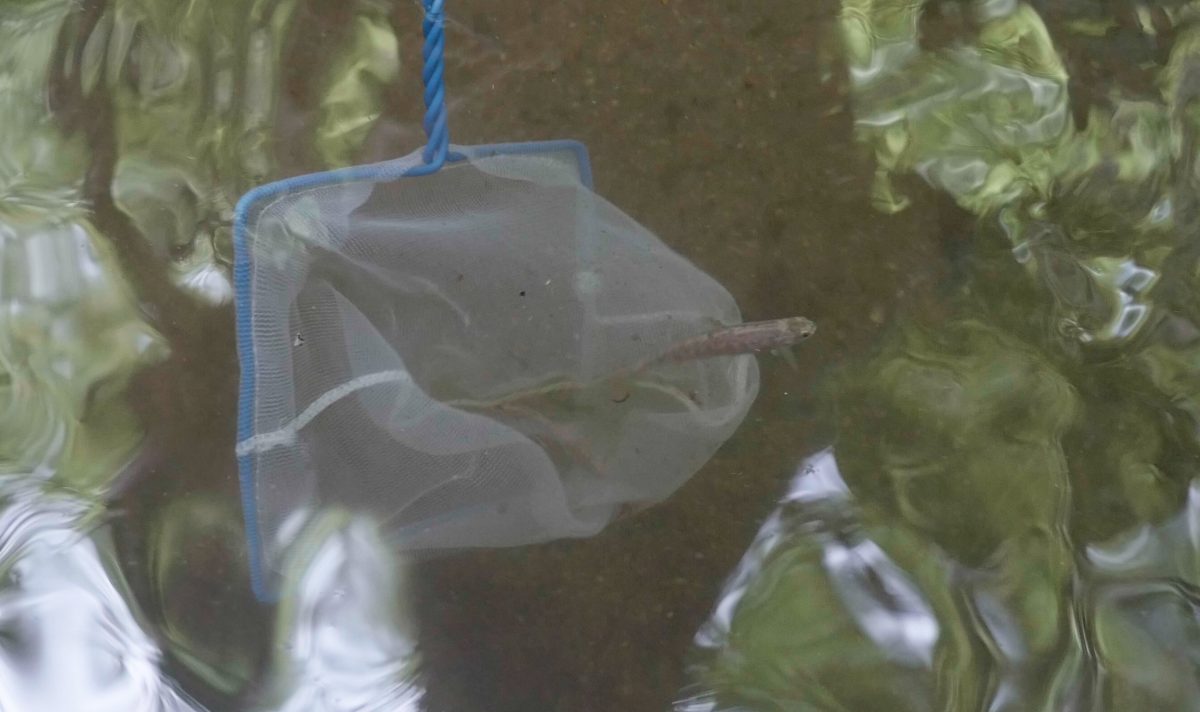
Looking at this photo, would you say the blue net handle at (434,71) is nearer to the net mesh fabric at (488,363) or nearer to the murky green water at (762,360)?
the net mesh fabric at (488,363)

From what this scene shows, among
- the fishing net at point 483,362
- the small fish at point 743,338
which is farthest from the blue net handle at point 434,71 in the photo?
the small fish at point 743,338

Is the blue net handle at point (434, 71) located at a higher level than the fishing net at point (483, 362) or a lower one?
higher

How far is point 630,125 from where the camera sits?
1.69 metres

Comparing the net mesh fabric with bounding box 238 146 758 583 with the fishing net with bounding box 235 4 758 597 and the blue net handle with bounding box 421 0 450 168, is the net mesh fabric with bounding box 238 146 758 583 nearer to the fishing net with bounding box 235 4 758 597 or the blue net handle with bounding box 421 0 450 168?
the fishing net with bounding box 235 4 758 597

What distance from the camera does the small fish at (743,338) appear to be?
55.3 inches

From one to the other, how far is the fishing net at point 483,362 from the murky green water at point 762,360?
118 millimetres

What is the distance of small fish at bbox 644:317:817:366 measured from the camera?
4.61 ft

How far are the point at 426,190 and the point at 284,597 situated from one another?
31.6 inches

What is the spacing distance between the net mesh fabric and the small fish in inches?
2.5

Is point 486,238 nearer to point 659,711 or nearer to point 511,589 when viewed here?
point 511,589

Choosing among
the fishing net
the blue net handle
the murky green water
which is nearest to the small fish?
the fishing net

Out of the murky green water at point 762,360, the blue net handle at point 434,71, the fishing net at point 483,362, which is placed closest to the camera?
the blue net handle at point 434,71

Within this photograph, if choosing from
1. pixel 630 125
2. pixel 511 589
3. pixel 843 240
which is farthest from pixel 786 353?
pixel 511 589

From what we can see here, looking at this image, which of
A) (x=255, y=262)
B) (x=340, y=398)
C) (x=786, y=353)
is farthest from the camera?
(x=786, y=353)
